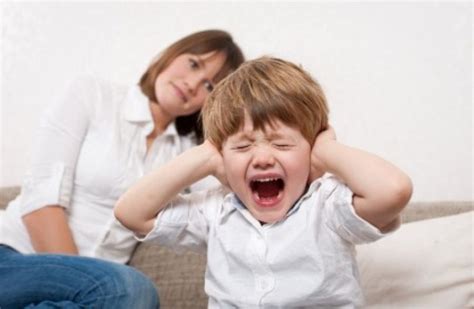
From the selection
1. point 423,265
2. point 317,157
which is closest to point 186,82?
point 317,157

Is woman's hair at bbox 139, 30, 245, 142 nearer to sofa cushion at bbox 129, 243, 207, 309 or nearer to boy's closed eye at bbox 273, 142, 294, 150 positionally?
sofa cushion at bbox 129, 243, 207, 309

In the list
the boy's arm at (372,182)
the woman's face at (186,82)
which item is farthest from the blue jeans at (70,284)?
the woman's face at (186,82)

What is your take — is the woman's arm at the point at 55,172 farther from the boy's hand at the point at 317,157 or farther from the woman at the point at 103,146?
the boy's hand at the point at 317,157

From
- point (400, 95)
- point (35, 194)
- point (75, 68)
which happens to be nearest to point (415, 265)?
point (400, 95)

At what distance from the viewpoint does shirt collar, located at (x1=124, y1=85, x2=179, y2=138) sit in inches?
55.4

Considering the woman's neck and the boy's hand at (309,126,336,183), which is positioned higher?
the boy's hand at (309,126,336,183)

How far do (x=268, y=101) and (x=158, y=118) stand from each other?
2.04ft

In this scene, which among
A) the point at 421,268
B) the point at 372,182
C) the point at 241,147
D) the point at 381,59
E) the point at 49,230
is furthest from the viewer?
the point at 381,59

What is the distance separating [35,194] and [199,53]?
1.77 feet

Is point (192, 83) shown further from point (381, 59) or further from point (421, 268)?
point (421, 268)

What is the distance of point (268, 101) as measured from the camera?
0.90 m

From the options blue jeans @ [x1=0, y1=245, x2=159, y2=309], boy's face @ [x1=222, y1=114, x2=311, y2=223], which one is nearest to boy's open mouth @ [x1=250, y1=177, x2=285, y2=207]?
boy's face @ [x1=222, y1=114, x2=311, y2=223]

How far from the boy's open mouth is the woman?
0.31 metres

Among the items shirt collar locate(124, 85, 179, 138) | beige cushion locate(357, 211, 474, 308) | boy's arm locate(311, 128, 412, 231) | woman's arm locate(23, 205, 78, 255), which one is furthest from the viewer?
shirt collar locate(124, 85, 179, 138)
